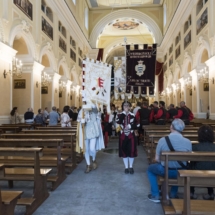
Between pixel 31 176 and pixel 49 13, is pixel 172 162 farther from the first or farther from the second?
pixel 49 13

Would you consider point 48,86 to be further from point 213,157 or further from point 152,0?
point 152,0

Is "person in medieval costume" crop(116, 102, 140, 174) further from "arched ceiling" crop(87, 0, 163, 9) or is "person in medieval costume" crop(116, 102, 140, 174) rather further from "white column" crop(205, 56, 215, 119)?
"arched ceiling" crop(87, 0, 163, 9)

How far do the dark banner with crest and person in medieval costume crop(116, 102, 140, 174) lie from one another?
9355 mm

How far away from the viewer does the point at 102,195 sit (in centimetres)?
407

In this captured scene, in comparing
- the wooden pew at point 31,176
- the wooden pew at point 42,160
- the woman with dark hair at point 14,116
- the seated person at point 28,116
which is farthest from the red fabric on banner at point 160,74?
the wooden pew at point 31,176

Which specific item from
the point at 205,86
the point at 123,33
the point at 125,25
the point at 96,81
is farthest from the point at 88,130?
the point at 123,33

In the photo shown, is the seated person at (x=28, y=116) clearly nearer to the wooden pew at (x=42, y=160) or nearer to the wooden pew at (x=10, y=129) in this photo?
the wooden pew at (x=10, y=129)

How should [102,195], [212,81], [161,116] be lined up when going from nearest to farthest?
[102,195]
[161,116]
[212,81]

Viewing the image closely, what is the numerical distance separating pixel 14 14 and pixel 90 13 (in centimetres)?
1731

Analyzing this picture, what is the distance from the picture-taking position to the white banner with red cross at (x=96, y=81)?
5301 millimetres

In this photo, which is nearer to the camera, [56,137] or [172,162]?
[172,162]

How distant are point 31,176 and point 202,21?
39.1ft

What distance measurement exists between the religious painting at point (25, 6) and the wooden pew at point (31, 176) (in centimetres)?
820

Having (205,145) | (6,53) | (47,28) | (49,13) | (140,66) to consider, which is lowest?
(205,145)
